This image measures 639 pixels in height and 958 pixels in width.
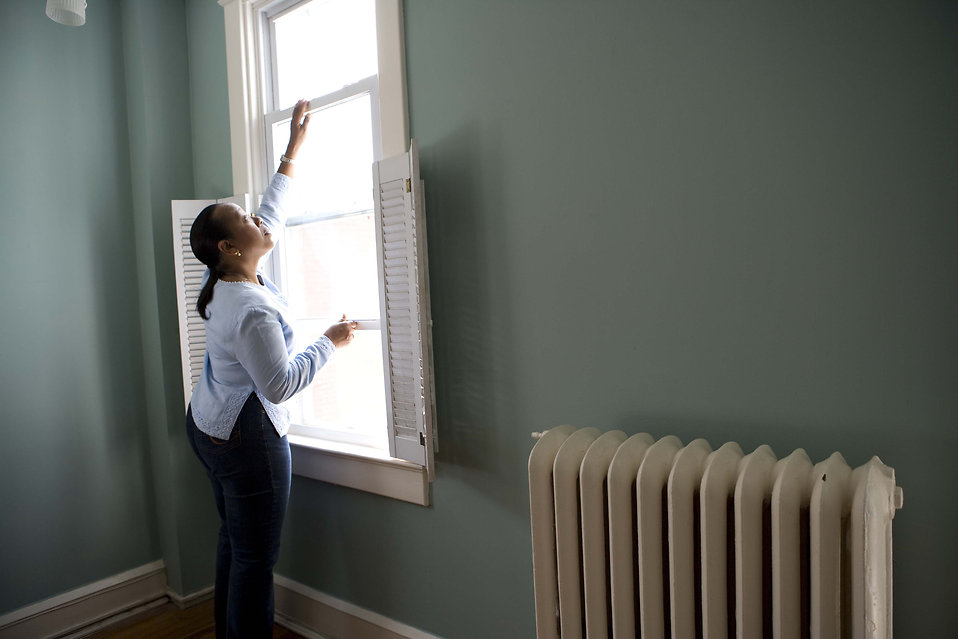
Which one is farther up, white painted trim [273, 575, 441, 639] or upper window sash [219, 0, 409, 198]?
upper window sash [219, 0, 409, 198]

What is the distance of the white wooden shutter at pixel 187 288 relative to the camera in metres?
2.48

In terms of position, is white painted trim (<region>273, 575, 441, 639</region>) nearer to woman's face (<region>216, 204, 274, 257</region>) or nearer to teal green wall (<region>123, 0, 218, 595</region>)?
teal green wall (<region>123, 0, 218, 595</region>)

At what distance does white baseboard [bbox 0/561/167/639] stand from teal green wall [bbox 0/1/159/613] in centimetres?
4

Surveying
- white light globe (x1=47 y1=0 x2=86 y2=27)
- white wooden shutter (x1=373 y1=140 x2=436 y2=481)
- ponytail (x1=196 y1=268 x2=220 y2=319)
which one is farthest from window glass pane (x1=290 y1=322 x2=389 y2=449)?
white light globe (x1=47 y1=0 x2=86 y2=27)

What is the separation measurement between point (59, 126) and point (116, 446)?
135 cm

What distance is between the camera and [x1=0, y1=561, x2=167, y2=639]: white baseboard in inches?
95.8

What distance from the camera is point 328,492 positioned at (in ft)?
7.88

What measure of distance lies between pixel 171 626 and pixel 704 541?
237cm

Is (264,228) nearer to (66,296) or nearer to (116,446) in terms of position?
(66,296)

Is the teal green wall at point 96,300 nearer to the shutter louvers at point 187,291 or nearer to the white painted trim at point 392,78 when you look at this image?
the shutter louvers at point 187,291

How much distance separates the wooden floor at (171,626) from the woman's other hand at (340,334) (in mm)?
1270

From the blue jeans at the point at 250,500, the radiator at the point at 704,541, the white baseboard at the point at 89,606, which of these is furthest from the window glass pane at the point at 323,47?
the white baseboard at the point at 89,606

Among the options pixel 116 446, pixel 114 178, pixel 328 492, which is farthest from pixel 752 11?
pixel 116 446

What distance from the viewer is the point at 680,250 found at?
1.50 m
